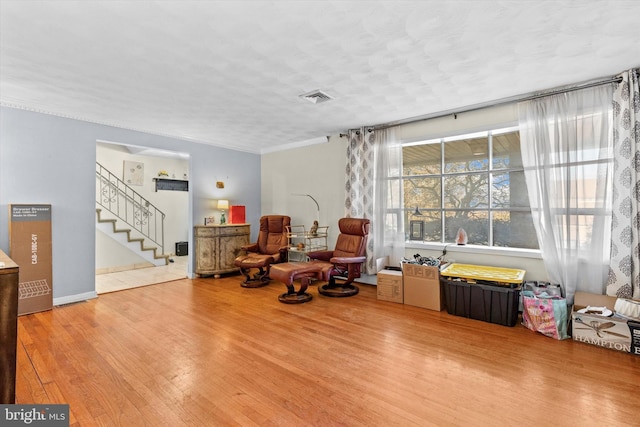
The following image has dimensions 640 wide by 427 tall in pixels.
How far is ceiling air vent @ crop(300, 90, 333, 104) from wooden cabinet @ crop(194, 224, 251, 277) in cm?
304

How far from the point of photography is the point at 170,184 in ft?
25.2

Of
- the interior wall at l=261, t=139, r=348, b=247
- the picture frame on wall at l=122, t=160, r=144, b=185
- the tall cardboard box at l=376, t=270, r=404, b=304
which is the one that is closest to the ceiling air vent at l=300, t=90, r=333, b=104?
the interior wall at l=261, t=139, r=348, b=247

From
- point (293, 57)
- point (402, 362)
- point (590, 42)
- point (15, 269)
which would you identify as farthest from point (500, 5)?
point (15, 269)

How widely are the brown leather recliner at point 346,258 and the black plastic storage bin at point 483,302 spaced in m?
1.25

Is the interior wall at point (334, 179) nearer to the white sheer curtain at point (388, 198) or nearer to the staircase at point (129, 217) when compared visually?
the white sheer curtain at point (388, 198)

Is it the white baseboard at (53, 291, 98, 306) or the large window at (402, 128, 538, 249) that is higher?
the large window at (402, 128, 538, 249)

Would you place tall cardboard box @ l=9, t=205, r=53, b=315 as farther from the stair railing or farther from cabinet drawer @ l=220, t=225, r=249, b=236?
the stair railing

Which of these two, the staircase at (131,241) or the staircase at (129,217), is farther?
the staircase at (129,217)

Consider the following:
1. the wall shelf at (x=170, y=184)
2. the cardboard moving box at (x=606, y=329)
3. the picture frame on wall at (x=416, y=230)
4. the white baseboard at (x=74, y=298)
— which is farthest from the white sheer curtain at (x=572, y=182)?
the wall shelf at (x=170, y=184)

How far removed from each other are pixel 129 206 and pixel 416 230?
6.47 metres

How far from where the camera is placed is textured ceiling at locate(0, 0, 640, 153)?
199 centimetres

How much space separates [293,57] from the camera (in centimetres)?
258

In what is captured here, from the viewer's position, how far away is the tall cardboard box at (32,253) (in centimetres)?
354

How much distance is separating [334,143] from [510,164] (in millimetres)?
2802
